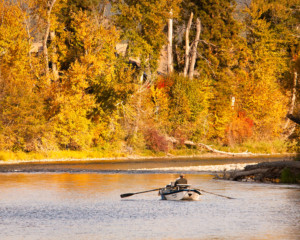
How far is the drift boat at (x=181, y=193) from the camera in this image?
35.9 m

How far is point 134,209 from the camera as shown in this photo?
33.0m

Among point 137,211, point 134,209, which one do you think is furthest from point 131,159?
point 137,211

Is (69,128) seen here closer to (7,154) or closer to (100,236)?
(7,154)

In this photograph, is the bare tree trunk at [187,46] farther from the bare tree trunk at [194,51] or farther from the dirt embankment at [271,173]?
the dirt embankment at [271,173]

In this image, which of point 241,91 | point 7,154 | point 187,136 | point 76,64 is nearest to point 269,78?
point 241,91

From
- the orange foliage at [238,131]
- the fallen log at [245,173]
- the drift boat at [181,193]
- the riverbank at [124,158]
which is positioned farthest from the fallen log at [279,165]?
the orange foliage at [238,131]

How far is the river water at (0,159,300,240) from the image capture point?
25.2m

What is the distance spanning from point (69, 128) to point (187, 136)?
1645 cm

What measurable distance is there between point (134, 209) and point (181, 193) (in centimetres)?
397

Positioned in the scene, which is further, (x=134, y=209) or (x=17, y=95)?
(x=17, y=95)

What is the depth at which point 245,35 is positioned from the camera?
102 meters

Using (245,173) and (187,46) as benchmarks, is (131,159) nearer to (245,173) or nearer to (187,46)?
(187,46)

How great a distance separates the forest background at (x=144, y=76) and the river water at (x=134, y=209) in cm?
1950

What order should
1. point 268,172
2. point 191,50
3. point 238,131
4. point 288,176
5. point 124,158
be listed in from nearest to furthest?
point 288,176 → point 268,172 → point 124,158 → point 238,131 → point 191,50
